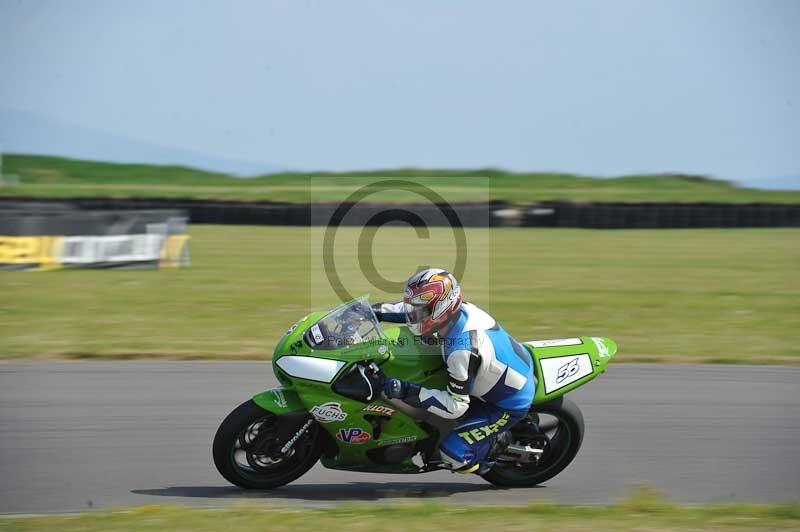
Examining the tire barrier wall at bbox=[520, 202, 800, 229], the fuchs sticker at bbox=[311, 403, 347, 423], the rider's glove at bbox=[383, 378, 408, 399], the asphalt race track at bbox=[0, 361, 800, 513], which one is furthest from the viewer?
the tire barrier wall at bbox=[520, 202, 800, 229]

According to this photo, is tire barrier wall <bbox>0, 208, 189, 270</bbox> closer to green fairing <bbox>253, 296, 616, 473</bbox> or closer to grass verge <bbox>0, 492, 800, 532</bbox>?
green fairing <bbox>253, 296, 616, 473</bbox>

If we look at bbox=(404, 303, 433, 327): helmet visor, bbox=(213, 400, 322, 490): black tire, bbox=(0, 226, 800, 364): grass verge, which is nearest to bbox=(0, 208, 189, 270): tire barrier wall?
bbox=(0, 226, 800, 364): grass verge

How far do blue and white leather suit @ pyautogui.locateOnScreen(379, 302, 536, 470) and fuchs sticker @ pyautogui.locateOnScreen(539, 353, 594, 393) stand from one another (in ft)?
0.40

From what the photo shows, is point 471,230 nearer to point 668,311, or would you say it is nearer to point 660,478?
point 668,311

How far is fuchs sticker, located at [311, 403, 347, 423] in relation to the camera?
18.1ft

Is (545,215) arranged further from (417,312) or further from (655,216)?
(417,312)

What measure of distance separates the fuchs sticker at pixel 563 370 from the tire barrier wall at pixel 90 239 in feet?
45.2

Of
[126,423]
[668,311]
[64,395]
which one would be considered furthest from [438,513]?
[668,311]

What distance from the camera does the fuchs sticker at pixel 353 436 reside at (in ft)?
18.4

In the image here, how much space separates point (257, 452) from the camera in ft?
18.4

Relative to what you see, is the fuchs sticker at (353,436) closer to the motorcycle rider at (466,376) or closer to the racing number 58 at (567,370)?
the motorcycle rider at (466,376)

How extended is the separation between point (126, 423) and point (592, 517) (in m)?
3.96

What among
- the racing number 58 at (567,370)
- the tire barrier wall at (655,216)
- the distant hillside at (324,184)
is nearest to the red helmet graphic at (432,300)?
the racing number 58 at (567,370)

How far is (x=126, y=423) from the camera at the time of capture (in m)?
7.21
